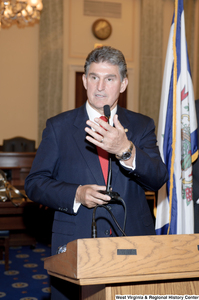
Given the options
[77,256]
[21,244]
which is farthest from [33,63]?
[77,256]

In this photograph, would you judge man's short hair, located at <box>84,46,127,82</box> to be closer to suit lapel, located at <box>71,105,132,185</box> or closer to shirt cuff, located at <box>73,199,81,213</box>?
suit lapel, located at <box>71,105,132,185</box>

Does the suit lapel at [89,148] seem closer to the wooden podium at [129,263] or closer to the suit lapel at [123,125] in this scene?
the suit lapel at [123,125]

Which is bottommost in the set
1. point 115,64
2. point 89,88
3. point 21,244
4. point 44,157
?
point 21,244

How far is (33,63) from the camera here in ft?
34.1

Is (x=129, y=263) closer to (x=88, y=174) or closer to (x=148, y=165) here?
(x=148, y=165)

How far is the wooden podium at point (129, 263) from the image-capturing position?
114 cm

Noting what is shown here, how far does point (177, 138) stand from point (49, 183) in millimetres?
1170

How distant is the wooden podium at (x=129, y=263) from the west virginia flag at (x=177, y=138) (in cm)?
129

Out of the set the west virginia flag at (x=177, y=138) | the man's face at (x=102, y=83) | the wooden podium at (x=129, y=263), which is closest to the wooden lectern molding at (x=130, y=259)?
the wooden podium at (x=129, y=263)

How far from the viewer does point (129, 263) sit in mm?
1172

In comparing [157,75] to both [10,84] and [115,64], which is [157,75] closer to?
[10,84]

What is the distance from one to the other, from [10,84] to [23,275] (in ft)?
22.9

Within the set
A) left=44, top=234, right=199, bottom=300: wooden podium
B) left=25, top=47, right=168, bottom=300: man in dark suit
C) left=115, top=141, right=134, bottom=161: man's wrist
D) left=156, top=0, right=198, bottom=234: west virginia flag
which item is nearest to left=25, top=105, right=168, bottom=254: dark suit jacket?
left=25, top=47, right=168, bottom=300: man in dark suit

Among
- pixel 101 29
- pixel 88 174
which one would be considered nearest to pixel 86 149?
pixel 88 174
